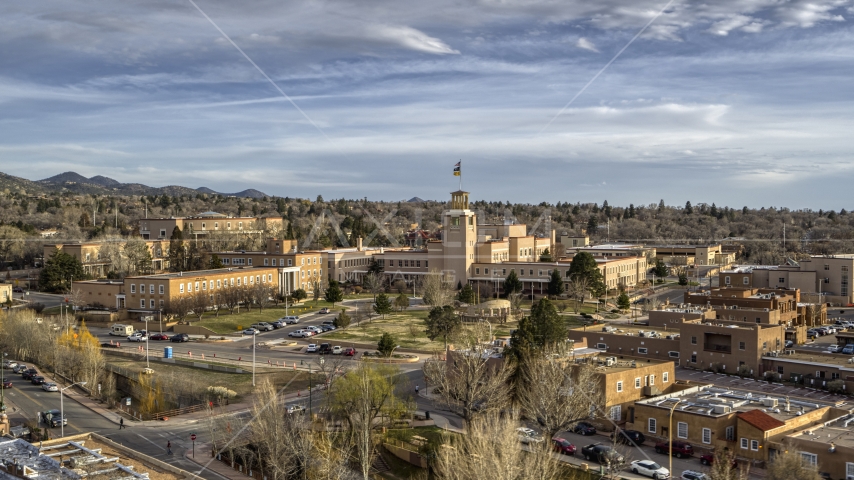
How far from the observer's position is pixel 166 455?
33562 millimetres

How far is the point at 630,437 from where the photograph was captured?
1367 inches

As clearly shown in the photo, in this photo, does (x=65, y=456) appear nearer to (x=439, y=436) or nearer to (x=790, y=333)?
(x=439, y=436)

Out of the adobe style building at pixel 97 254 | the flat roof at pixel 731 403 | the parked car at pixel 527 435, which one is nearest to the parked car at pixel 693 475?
the flat roof at pixel 731 403

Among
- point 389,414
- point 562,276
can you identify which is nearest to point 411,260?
point 562,276

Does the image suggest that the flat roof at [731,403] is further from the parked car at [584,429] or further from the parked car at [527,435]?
the parked car at [527,435]

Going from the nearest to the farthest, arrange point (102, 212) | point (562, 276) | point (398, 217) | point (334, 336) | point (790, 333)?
point (790, 333) → point (334, 336) → point (562, 276) → point (102, 212) → point (398, 217)

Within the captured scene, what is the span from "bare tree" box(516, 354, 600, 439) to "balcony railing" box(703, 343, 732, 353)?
47.1ft

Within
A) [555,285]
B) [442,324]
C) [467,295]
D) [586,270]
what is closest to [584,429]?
A: [442,324]

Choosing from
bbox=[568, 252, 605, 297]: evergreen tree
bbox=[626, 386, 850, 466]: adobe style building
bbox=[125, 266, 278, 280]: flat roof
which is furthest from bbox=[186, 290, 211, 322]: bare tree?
bbox=[626, 386, 850, 466]: adobe style building

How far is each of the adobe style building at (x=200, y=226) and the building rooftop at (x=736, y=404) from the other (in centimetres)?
7390

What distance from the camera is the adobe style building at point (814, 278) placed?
7731cm

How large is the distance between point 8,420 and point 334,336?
2592cm

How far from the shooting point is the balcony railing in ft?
158

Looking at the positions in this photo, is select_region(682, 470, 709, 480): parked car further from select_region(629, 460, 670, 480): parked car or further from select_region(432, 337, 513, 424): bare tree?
select_region(432, 337, 513, 424): bare tree
